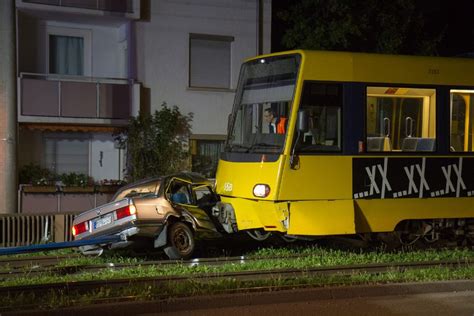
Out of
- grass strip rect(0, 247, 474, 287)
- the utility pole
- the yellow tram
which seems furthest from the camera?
the utility pole

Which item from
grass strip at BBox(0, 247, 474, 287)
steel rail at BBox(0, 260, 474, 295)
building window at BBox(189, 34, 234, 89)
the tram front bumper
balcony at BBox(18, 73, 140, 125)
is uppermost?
building window at BBox(189, 34, 234, 89)

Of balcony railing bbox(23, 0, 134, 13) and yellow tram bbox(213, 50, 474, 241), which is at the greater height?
balcony railing bbox(23, 0, 134, 13)

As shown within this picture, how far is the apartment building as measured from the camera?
1870 centimetres

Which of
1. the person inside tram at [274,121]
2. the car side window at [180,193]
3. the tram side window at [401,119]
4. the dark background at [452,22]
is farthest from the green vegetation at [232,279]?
the dark background at [452,22]

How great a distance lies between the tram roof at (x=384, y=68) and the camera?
11297 millimetres

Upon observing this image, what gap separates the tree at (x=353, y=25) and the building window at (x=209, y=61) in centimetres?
194

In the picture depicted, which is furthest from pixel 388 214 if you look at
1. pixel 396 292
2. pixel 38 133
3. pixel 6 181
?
pixel 38 133

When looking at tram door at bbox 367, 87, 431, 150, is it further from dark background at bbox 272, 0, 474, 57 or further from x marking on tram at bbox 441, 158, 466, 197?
dark background at bbox 272, 0, 474, 57

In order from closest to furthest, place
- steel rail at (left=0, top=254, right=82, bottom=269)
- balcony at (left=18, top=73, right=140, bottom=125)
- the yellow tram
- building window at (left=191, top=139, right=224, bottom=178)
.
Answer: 1. the yellow tram
2. steel rail at (left=0, top=254, right=82, bottom=269)
3. balcony at (left=18, top=73, right=140, bottom=125)
4. building window at (left=191, top=139, right=224, bottom=178)

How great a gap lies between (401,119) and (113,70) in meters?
10.8

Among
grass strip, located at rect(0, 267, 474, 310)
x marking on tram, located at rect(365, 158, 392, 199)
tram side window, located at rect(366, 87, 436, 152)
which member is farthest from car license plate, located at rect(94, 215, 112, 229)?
tram side window, located at rect(366, 87, 436, 152)

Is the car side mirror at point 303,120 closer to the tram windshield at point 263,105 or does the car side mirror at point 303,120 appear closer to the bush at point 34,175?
the tram windshield at point 263,105

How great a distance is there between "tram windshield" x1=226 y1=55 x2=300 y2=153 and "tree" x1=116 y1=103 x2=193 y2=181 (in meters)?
7.19

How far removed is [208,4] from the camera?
2048 cm
